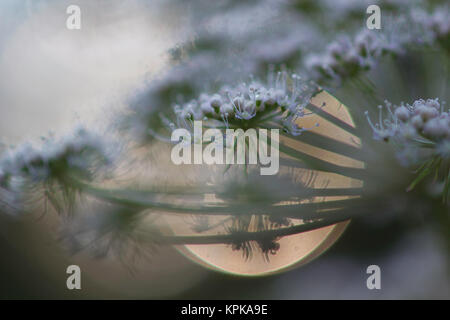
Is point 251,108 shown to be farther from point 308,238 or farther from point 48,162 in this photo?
point 308,238

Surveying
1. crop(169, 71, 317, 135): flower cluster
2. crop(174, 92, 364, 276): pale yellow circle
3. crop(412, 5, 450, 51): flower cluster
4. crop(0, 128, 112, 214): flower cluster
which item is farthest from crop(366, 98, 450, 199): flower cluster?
crop(0, 128, 112, 214): flower cluster

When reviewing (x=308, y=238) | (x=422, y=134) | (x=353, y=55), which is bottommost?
(x=308, y=238)

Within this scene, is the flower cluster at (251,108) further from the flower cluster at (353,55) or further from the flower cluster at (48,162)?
the flower cluster at (48,162)

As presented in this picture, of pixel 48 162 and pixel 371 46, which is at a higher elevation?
pixel 371 46

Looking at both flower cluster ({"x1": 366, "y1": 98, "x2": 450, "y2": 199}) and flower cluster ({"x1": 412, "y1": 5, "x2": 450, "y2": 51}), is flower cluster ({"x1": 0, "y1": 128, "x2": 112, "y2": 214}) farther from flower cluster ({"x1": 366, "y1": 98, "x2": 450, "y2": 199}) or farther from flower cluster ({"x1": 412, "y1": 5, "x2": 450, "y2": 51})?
flower cluster ({"x1": 412, "y1": 5, "x2": 450, "y2": 51})

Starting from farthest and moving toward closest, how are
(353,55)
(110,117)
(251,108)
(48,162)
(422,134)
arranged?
1. (110,117)
2. (48,162)
3. (353,55)
4. (251,108)
5. (422,134)

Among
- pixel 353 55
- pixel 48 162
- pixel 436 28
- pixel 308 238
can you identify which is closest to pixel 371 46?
pixel 353 55

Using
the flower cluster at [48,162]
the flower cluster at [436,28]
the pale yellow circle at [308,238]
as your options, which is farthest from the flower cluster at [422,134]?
the flower cluster at [48,162]

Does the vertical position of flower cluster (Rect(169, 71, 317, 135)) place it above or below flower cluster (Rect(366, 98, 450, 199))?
above

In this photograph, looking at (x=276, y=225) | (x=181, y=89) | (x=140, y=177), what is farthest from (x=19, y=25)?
(x=276, y=225)
